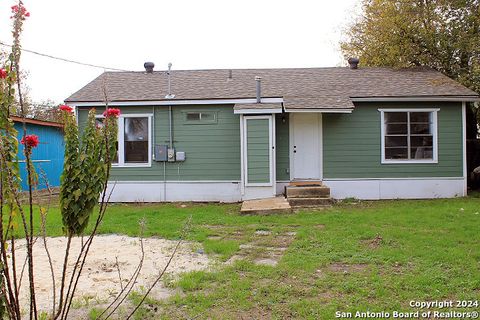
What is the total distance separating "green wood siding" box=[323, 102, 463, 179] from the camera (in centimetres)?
1212

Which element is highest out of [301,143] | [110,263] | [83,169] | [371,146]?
[301,143]

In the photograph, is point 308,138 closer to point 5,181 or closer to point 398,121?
point 398,121

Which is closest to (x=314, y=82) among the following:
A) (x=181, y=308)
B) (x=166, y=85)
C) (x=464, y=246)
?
(x=166, y=85)

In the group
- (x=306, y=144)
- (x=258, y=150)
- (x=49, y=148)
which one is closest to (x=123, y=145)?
(x=258, y=150)

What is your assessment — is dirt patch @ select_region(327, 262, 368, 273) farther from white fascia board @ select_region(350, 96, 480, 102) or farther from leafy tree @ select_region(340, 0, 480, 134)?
leafy tree @ select_region(340, 0, 480, 134)

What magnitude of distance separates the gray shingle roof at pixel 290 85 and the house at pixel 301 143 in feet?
0.27

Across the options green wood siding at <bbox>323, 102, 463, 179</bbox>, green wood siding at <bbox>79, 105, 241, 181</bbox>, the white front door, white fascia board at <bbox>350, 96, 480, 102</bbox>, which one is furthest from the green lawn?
white fascia board at <bbox>350, 96, 480, 102</bbox>

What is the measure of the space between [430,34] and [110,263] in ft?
45.2

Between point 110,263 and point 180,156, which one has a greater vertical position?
point 180,156

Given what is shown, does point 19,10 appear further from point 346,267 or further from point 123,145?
point 123,145

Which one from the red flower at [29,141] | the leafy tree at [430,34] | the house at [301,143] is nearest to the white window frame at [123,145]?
the house at [301,143]

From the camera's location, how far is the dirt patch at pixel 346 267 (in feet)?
17.0

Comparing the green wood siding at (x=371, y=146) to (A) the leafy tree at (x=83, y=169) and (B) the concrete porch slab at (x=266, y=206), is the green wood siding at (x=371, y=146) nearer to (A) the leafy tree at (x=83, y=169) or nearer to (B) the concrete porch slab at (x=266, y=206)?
(B) the concrete porch slab at (x=266, y=206)

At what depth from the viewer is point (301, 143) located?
12.3 meters
